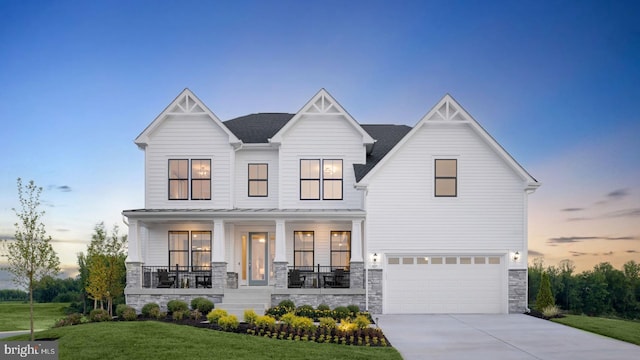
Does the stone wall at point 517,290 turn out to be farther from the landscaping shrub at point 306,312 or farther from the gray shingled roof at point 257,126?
the gray shingled roof at point 257,126

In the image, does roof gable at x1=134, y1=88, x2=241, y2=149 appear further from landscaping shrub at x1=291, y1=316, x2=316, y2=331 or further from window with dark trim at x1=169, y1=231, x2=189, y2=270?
landscaping shrub at x1=291, y1=316, x2=316, y2=331

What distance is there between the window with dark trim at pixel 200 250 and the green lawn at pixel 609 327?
14008 mm

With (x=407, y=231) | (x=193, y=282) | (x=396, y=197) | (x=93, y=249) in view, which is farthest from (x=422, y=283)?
(x=93, y=249)

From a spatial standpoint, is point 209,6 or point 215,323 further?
point 209,6

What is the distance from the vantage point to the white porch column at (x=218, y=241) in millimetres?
19562

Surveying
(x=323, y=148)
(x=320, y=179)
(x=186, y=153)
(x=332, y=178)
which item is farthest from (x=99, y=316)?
(x=323, y=148)

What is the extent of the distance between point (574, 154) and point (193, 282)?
1836cm

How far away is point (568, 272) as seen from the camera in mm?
37469

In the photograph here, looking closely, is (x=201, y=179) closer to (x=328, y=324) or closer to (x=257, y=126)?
(x=257, y=126)

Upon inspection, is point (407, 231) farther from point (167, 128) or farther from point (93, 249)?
point (93, 249)

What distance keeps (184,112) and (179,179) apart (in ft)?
9.46

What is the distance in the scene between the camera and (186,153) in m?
20.9

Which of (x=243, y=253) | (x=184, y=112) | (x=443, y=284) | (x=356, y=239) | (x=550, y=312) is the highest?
(x=184, y=112)

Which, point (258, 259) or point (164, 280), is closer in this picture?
point (164, 280)
